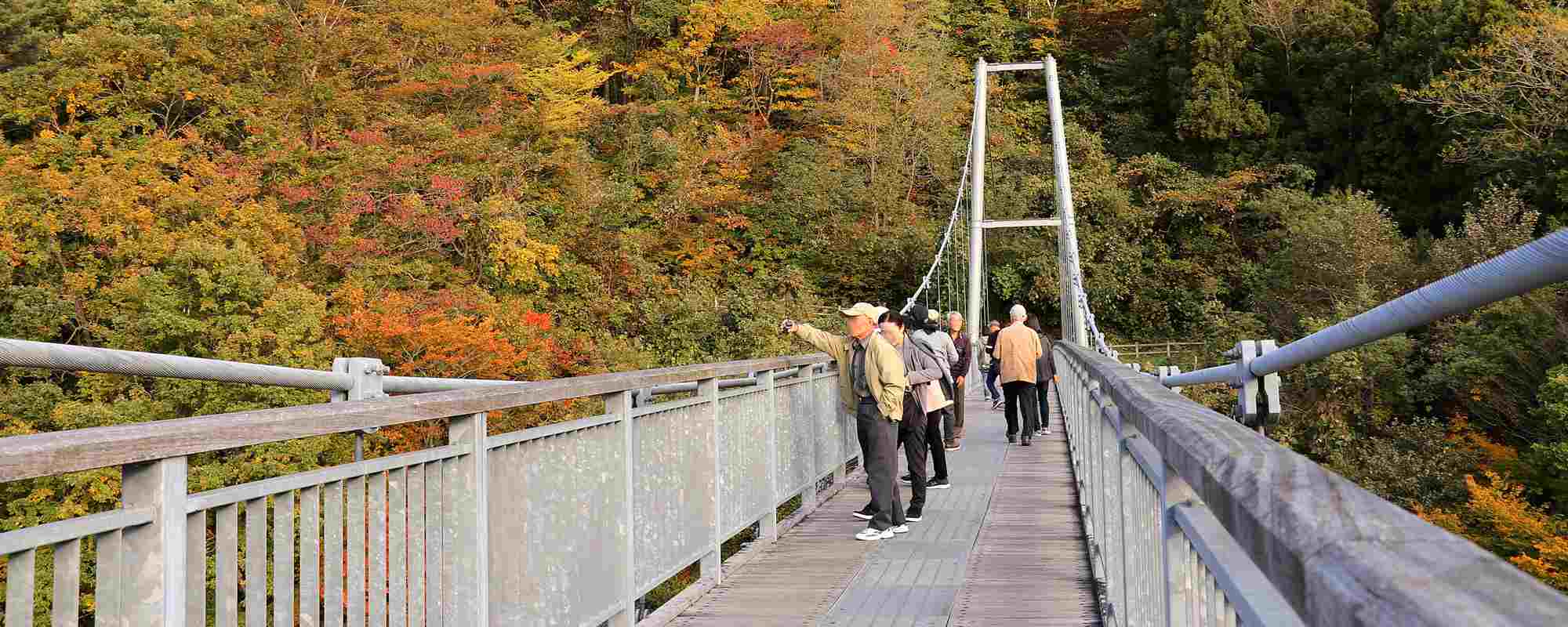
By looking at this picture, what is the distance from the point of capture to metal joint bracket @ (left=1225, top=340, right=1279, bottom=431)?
3.20 meters

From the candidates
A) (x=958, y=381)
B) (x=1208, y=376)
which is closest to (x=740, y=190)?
(x=958, y=381)

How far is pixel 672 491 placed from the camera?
206 inches

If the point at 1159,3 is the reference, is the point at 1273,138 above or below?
below

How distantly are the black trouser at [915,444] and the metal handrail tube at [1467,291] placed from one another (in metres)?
5.38

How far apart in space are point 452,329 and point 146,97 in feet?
25.2

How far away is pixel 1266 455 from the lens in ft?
3.47

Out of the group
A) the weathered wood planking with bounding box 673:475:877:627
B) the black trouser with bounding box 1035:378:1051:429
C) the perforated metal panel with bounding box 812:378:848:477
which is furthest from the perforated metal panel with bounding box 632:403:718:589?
the black trouser with bounding box 1035:378:1051:429

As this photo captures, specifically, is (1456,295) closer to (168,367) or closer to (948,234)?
(168,367)

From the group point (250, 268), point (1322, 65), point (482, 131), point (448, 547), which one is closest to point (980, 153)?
point (482, 131)

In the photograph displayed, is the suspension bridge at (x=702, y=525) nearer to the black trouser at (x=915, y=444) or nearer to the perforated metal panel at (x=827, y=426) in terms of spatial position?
the black trouser at (x=915, y=444)

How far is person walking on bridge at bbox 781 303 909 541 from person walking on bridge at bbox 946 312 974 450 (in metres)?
4.26

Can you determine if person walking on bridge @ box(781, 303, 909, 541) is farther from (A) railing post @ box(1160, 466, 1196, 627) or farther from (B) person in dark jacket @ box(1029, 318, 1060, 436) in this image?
(B) person in dark jacket @ box(1029, 318, 1060, 436)

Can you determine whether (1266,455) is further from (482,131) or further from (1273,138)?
(1273,138)

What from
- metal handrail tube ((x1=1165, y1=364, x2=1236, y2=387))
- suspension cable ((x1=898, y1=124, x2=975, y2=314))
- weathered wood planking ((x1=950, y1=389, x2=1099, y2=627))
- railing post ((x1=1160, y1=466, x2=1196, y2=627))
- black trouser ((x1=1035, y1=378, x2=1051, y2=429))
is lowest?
weathered wood planking ((x1=950, y1=389, x2=1099, y2=627))
